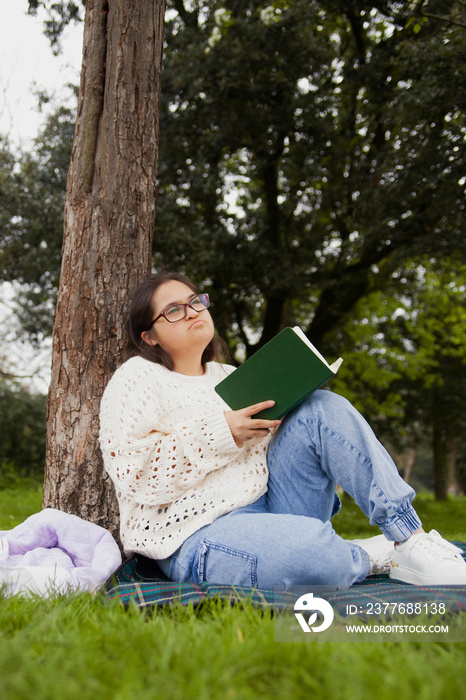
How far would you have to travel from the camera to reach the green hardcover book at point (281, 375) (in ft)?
7.20

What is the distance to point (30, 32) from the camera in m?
5.30

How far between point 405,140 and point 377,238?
1.20 m

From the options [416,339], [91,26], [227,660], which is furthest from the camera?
[416,339]

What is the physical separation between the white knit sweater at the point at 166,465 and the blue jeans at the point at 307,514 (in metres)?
0.08

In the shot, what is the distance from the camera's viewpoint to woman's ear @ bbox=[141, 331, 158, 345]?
8.95 ft

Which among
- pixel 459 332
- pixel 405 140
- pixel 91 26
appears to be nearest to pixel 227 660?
pixel 91 26

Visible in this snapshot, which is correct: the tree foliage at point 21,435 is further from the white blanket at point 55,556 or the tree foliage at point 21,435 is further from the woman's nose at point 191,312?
the woman's nose at point 191,312

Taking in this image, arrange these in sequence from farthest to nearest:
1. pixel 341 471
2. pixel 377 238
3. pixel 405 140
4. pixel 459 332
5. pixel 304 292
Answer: pixel 459 332 < pixel 304 292 < pixel 377 238 < pixel 405 140 < pixel 341 471

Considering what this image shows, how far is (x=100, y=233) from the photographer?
2959 mm

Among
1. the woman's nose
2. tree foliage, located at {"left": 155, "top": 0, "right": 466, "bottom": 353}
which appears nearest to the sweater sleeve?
the woman's nose

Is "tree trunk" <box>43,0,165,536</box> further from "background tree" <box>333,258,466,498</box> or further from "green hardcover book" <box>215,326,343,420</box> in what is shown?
"background tree" <box>333,258,466,498</box>

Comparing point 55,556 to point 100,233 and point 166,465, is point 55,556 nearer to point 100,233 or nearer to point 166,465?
point 166,465

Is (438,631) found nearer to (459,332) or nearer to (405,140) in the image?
(405,140)

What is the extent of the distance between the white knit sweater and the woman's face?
1.06 ft
